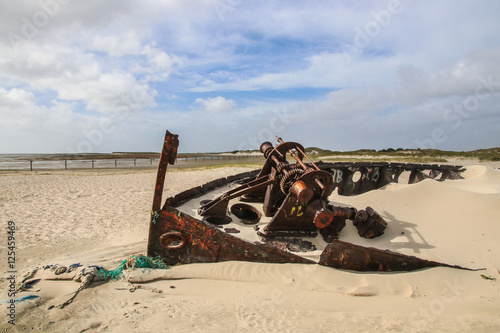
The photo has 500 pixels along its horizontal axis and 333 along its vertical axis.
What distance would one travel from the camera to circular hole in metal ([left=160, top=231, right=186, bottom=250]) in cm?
402

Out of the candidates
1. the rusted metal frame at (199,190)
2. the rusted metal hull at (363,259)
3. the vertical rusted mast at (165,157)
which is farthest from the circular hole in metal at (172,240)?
the rusted metal hull at (363,259)

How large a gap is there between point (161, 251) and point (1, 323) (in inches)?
70.4

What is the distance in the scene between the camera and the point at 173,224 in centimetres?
404

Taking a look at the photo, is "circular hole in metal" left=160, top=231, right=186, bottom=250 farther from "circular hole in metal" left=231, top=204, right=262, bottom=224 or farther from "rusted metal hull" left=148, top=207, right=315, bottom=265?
"circular hole in metal" left=231, top=204, right=262, bottom=224

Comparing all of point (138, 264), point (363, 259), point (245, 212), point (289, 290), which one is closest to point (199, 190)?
point (245, 212)

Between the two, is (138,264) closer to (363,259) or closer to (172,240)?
(172,240)

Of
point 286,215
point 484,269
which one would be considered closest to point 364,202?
point 484,269

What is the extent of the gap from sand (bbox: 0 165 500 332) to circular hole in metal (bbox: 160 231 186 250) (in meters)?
0.30

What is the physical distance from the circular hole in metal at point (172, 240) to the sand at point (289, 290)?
0.98 feet

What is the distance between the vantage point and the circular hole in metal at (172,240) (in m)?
4.02

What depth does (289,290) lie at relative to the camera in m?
3.47

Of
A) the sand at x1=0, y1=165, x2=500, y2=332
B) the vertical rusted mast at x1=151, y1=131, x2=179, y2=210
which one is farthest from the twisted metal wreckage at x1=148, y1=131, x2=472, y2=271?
the sand at x1=0, y1=165, x2=500, y2=332

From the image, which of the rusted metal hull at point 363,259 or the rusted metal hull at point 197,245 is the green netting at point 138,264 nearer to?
the rusted metal hull at point 197,245

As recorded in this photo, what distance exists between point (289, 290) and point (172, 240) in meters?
1.75
